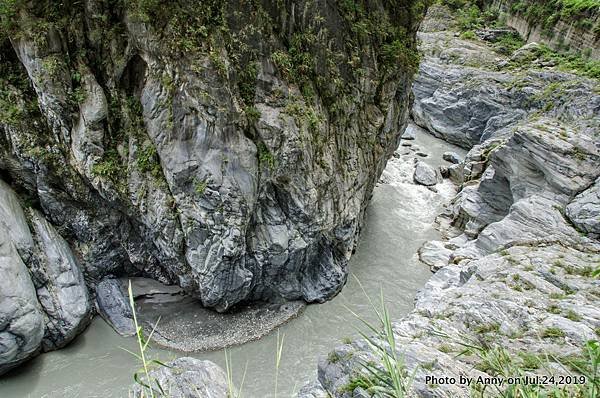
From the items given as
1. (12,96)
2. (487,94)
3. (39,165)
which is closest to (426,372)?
(39,165)

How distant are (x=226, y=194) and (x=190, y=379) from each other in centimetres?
459

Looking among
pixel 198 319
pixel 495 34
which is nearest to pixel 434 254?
pixel 198 319

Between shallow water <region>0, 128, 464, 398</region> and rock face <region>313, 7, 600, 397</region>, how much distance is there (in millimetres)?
1138

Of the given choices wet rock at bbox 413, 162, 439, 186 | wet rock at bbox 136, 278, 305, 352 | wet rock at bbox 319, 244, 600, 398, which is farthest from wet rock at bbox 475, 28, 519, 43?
wet rock at bbox 136, 278, 305, 352

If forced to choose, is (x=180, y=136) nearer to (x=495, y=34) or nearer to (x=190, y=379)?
(x=190, y=379)

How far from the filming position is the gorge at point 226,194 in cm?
927

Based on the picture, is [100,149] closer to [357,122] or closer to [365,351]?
[357,122]

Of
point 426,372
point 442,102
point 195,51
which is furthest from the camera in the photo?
point 442,102

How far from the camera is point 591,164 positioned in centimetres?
1280

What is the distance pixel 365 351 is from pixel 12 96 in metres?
10.8

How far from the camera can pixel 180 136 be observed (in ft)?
32.5

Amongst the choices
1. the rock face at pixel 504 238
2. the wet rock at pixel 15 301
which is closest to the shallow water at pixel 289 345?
the wet rock at pixel 15 301

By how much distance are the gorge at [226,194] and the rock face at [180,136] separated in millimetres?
52

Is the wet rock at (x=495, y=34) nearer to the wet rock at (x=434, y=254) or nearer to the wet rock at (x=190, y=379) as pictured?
the wet rock at (x=434, y=254)
